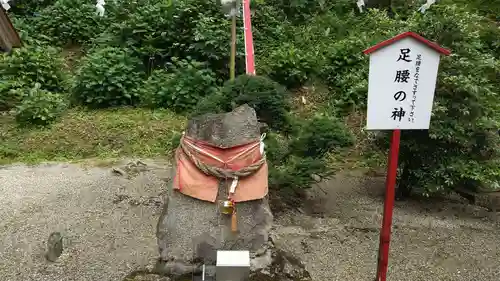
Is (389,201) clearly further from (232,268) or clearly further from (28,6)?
(28,6)

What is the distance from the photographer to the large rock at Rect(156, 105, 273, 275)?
379cm

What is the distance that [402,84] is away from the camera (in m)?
3.37

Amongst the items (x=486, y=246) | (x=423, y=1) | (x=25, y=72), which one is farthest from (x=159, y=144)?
(x=423, y=1)

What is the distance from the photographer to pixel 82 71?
8.29 meters

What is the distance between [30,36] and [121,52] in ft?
8.81

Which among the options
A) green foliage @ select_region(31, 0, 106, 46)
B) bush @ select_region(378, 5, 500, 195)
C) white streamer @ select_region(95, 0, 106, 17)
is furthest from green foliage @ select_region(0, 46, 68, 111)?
bush @ select_region(378, 5, 500, 195)

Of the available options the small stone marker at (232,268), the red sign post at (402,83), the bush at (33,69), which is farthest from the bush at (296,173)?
the bush at (33,69)

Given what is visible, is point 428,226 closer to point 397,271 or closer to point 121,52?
point 397,271

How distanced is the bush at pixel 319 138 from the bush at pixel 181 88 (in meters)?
3.06

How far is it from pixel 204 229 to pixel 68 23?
818 centimetres

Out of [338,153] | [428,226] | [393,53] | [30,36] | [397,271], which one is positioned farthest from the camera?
[30,36]

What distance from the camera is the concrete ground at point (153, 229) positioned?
13.7 feet

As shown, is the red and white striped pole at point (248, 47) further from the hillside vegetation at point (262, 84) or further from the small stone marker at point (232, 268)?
the small stone marker at point (232, 268)

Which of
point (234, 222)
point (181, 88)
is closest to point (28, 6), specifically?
point (181, 88)
